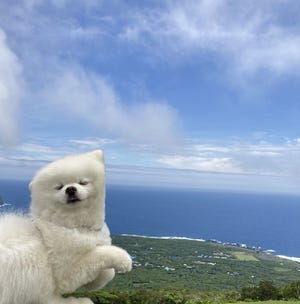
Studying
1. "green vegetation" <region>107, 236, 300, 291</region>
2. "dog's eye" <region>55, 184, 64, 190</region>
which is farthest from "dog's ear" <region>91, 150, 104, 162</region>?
"green vegetation" <region>107, 236, 300, 291</region>

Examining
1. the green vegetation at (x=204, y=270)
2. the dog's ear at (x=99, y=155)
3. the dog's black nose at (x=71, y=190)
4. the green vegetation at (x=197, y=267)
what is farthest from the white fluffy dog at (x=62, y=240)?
the green vegetation at (x=197, y=267)

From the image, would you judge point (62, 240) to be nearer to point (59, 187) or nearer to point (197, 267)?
point (59, 187)

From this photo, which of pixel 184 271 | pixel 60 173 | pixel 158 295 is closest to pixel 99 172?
A: pixel 60 173

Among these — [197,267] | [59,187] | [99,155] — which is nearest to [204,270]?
[197,267]

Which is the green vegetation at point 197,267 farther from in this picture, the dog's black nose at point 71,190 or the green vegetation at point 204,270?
the dog's black nose at point 71,190

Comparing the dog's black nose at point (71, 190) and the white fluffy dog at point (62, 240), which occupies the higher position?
the dog's black nose at point (71, 190)

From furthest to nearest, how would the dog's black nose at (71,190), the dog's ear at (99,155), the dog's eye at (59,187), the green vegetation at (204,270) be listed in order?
the green vegetation at (204,270) < the dog's ear at (99,155) < the dog's eye at (59,187) < the dog's black nose at (71,190)

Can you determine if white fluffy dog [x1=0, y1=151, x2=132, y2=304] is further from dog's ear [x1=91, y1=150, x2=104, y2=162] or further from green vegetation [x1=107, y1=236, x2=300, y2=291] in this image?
green vegetation [x1=107, y1=236, x2=300, y2=291]
